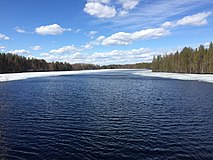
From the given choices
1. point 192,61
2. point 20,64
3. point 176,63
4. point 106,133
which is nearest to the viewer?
point 106,133

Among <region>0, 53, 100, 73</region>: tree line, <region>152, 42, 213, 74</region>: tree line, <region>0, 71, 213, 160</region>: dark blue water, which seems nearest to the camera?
<region>0, 71, 213, 160</region>: dark blue water

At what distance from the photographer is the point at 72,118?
72.9ft

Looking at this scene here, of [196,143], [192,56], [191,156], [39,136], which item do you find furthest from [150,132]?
[192,56]

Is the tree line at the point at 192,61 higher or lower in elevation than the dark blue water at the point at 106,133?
higher

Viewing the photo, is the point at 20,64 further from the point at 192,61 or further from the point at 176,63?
the point at 192,61

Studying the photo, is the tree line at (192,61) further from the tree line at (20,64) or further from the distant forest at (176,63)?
the tree line at (20,64)

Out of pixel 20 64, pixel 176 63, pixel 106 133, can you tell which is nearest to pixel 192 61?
pixel 176 63

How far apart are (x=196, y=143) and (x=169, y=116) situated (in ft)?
25.3

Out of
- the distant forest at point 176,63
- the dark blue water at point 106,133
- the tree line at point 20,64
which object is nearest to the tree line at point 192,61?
the distant forest at point 176,63

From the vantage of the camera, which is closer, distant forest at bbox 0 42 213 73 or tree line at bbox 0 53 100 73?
distant forest at bbox 0 42 213 73

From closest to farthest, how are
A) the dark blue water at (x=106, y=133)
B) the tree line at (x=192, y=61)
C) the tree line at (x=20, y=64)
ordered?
the dark blue water at (x=106, y=133) → the tree line at (x=192, y=61) → the tree line at (x=20, y=64)

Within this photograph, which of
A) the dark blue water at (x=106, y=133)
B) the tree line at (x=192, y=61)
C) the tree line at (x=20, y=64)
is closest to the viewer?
the dark blue water at (x=106, y=133)

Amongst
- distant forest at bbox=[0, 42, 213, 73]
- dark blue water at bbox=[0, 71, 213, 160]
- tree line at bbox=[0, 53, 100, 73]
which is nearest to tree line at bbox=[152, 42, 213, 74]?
distant forest at bbox=[0, 42, 213, 73]

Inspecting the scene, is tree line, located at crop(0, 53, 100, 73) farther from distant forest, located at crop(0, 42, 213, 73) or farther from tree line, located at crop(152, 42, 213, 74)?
tree line, located at crop(152, 42, 213, 74)
